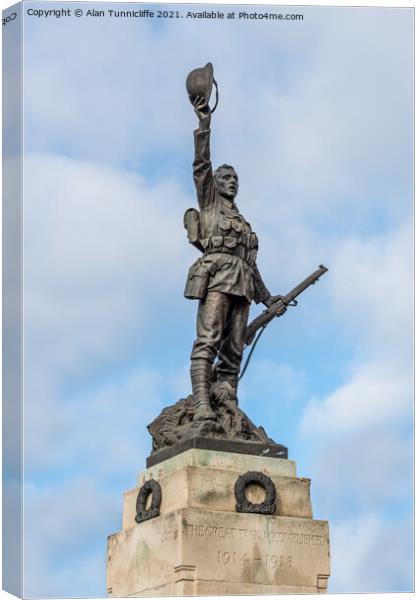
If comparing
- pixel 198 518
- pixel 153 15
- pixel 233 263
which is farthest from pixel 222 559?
pixel 153 15

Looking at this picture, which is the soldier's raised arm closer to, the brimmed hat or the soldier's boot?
the brimmed hat

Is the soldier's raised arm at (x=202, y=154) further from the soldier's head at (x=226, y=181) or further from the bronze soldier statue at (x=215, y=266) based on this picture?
the soldier's head at (x=226, y=181)

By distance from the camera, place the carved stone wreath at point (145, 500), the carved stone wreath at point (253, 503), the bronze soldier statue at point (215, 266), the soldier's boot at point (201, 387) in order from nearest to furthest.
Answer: the carved stone wreath at point (253, 503)
the carved stone wreath at point (145, 500)
the soldier's boot at point (201, 387)
the bronze soldier statue at point (215, 266)

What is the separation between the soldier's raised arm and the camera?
24.0 meters

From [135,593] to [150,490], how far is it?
147cm

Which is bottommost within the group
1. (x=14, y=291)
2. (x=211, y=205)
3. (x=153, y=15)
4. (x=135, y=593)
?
(x=135, y=593)

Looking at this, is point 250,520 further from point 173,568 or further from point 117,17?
point 117,17

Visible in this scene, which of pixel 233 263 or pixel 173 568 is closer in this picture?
pixel 173 568

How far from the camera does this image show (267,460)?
2356 centimetres

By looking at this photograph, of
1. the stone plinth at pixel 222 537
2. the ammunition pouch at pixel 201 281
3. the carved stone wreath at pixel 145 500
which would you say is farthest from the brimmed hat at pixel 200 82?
the carved stone wreath at pixel 145 500

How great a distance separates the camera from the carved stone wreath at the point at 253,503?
22.9 m

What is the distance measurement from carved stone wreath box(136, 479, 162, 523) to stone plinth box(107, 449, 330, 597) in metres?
0.10

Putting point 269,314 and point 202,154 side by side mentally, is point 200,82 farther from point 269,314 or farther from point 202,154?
point 269,314

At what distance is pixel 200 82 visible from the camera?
24.0 m
